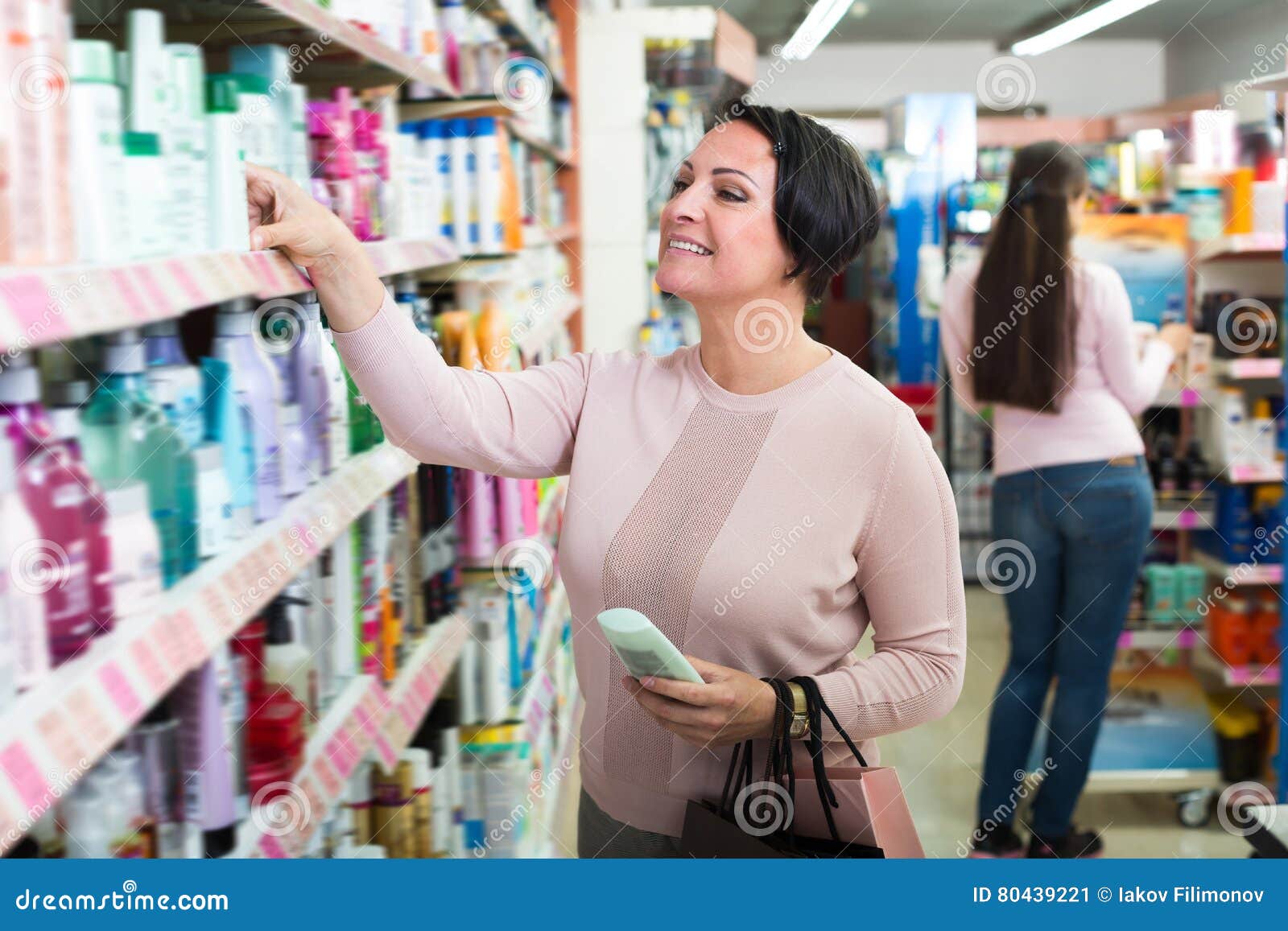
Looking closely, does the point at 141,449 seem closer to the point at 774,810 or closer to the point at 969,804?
the point at 774,810

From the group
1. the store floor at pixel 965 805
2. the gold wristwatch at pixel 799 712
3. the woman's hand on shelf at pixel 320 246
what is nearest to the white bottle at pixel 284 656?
the woman's hand on shelf at pixel 320 246

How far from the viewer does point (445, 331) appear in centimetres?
251

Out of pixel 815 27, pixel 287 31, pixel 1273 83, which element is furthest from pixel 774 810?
pixel 815 27

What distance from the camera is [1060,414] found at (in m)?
3.18

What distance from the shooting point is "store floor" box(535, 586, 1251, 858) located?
3.52m

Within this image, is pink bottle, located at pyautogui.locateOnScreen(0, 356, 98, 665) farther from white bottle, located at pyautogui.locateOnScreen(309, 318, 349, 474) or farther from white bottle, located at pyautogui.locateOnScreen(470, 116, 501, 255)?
white bottle, located at pyautogui.locateOnScreen(470, 116, 501, 255)

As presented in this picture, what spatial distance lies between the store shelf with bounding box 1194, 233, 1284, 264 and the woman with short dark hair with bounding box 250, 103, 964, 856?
2819 millimetres

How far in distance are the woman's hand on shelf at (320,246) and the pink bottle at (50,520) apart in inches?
14.1

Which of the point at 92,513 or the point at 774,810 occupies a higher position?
the point at 92,513

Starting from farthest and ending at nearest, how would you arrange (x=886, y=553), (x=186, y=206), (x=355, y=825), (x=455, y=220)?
(x=455, y=220) → (x=355, y=825) → (x=886, y=553) → (x=186, y=206)

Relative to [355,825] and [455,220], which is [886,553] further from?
[455,220]

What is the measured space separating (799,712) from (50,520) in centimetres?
80
